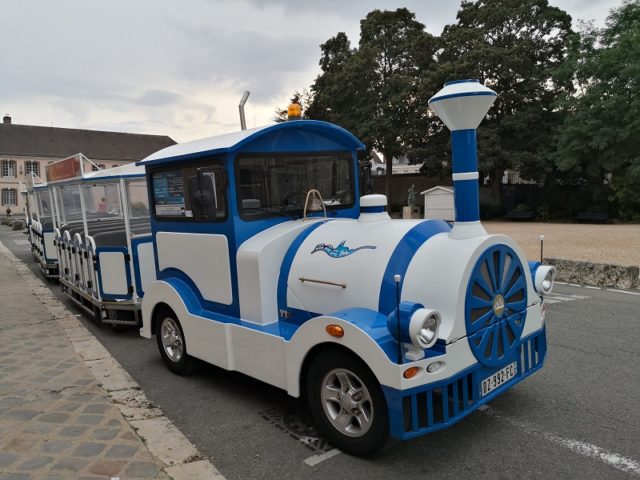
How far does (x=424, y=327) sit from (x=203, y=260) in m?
2.39

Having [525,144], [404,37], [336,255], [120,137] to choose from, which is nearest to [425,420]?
[336,255]

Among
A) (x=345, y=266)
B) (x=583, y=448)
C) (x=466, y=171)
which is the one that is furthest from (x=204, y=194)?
(x=583, y=448)

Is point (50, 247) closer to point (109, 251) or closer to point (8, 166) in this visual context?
point (109, 251)

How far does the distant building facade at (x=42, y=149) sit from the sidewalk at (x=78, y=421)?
62.6m

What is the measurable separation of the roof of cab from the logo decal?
3.58 ft

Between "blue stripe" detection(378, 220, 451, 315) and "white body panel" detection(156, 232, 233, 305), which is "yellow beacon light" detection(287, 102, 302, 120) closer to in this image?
"white body panel" detection(156, 232, 233, 305)

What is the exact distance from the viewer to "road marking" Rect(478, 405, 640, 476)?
3160mm

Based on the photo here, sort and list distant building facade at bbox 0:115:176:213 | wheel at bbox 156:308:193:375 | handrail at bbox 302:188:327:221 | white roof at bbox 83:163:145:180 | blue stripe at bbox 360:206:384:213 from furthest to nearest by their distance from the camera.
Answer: distant building facade at bbox 0:115:176:213 < white roof at bbox 83:163:145:180 < wheel at bbox 156:308:193:375 < handrail at bbox 302:188:327:221 < blue stripe at bbox 360:206:384:213

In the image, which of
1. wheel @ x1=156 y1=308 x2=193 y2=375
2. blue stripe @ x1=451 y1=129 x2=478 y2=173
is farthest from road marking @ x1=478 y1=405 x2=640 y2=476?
wheel @ x1=156 y1=308 x2=193 y2=375

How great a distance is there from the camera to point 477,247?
325 cm

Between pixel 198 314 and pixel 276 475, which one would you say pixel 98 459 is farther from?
pixel 198 314

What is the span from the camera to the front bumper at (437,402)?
117 inches

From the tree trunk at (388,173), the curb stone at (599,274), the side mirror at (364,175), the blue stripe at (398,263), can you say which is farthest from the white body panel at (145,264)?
the tree trunk at (388,173)

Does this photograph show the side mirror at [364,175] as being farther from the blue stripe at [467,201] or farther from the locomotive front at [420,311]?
the blue stripe at [467,201]
